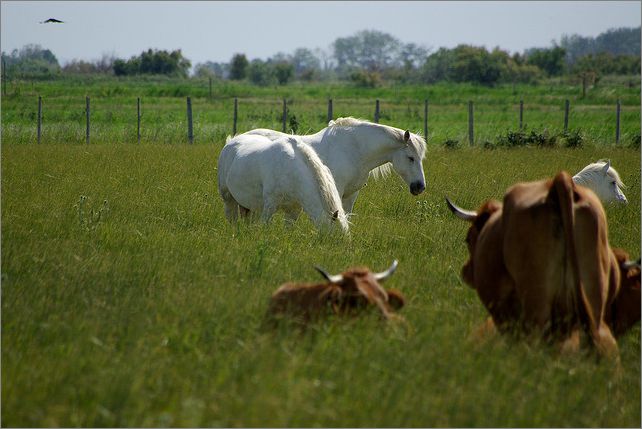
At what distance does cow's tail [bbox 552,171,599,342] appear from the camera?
496 centimetres

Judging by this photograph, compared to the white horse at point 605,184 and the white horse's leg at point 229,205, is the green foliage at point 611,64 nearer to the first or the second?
the white horse at point 605,184

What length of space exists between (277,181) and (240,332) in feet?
14.0

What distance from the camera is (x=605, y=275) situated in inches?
204

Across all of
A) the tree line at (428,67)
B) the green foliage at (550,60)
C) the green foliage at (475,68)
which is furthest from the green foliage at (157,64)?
the green foliage at (550,60)

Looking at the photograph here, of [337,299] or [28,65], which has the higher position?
[28,65]

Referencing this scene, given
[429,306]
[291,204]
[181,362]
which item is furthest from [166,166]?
[181,362]

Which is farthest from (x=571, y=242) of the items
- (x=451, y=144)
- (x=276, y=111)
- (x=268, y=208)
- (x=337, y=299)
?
(x=276, y=111)

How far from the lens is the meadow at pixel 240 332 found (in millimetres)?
4105

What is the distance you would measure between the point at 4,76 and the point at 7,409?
38.4 m

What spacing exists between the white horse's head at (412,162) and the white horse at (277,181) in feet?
6.06

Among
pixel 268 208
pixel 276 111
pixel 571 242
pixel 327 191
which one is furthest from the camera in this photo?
pixel 276 111

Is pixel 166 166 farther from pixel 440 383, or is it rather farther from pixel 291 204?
pixel 440 383

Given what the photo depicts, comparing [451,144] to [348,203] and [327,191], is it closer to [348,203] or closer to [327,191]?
[348,203]

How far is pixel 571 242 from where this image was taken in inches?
194
